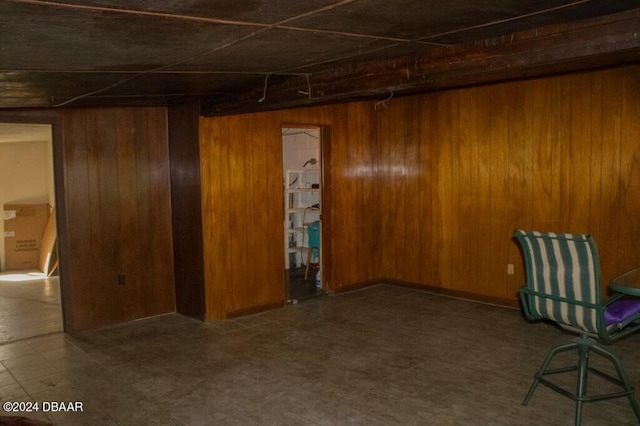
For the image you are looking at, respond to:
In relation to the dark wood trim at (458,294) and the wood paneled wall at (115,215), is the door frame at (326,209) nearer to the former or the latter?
the dark wood trim at (458,294)

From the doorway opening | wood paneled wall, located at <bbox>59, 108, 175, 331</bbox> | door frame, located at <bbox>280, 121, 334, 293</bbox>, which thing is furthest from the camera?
the doorway opening

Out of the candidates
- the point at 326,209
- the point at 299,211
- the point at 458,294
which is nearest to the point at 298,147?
the point at 299,211

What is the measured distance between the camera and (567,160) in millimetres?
5129

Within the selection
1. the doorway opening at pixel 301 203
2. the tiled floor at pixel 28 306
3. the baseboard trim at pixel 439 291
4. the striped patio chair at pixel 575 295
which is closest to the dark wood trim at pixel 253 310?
the baseboard trim at pixel 439 291

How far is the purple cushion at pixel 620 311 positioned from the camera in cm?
282

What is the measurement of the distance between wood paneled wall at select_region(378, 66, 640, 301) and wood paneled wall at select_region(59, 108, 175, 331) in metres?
2.85

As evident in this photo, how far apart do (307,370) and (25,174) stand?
7031 mm

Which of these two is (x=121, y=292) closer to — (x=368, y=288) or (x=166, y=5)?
(x=368, y=288)

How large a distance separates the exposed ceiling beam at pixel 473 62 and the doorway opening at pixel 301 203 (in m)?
3.38

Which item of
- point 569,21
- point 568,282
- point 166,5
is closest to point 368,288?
point 568,282

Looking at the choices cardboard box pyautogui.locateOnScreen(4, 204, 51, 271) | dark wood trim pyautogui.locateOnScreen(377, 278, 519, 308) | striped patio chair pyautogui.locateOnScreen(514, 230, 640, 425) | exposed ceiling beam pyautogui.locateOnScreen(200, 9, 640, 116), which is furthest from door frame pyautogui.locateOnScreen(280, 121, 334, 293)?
cardboard box pyautogui.locateOnScreen(4, 204, 51, 271)

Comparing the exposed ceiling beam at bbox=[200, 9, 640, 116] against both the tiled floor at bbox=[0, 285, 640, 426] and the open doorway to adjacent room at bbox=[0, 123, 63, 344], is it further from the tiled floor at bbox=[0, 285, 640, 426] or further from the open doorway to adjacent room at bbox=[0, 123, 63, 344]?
the open doorway to adjacent room at bbox=[0, 123, 63, 344]

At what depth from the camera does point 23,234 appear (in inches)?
336

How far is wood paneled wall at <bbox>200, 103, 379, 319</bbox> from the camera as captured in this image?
5.21 meters
